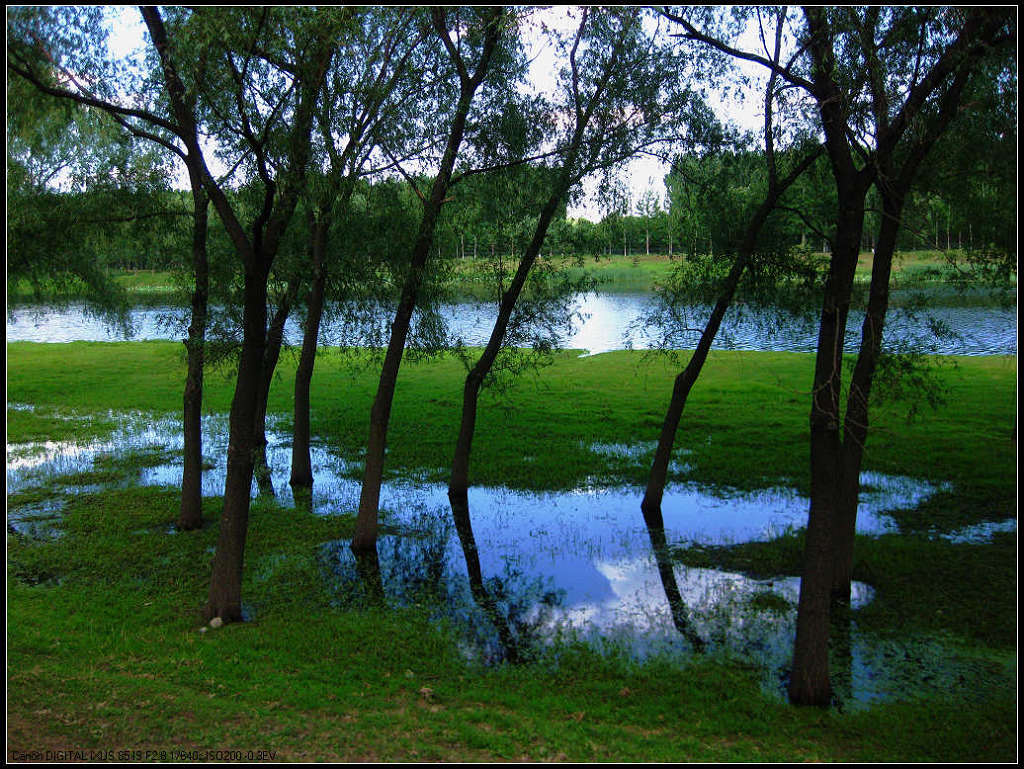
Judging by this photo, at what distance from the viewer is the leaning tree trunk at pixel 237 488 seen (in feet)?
40.7

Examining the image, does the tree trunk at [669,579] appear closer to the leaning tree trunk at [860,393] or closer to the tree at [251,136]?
the leaning tree trunk at [860,393]

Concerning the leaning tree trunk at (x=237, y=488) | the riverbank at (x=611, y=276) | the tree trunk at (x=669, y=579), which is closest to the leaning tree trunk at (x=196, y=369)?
the riverbank at (x=611, y=276)

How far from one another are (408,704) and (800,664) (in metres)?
4.91

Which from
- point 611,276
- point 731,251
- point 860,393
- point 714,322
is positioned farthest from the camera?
point 611,276

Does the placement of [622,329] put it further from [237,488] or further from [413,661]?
[413,661]

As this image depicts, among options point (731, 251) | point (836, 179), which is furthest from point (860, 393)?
point (731, 251)

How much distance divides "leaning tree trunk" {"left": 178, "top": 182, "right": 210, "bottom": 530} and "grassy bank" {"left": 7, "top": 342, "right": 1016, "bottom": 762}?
70 centimetres

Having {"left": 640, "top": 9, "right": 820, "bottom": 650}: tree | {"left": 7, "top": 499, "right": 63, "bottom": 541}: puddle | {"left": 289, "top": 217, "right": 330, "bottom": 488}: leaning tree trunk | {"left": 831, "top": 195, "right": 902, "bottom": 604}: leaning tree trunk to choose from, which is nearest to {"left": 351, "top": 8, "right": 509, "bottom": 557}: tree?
Answer: {"left": 289, "top": 217, "right": 330, "bottom": 488}: leaning tree trunk

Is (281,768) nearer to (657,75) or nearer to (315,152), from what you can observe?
(315,152)

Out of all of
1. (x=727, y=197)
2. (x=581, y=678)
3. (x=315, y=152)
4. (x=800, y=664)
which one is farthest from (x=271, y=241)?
(x=727, y=197)

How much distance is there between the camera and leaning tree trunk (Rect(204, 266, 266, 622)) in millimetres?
12391

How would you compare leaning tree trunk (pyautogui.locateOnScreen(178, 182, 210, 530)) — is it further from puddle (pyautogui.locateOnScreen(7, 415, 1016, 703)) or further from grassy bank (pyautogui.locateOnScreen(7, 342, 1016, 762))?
puddle (pyautogui.locateOnScreen(7, 415, 1016, 703))

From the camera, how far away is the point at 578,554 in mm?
16562

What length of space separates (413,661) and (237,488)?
12.8 feet
